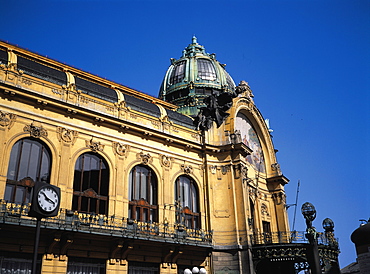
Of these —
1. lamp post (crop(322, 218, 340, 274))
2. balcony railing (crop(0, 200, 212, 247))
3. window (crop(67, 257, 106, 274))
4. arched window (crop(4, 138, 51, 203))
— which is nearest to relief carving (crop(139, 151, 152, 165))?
balcony railing (crop(0, 200, 212, 247))

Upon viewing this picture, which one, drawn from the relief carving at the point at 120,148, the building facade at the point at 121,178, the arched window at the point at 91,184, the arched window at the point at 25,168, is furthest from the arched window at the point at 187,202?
the arched window at the point at 25,168

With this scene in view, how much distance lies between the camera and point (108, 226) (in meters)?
21.1

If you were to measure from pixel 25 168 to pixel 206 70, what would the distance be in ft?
74.2

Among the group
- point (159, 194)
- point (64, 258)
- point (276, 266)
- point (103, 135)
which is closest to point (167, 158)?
point (159, 194)

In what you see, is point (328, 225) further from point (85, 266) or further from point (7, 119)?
point (7, 119)

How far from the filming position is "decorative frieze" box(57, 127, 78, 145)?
22.4 metres

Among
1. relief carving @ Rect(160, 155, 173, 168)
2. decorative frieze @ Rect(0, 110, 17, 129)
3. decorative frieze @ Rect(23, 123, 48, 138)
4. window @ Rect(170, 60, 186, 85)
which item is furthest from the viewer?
window @ Rect(170, 60, 186, 85)

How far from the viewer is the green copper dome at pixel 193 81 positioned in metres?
36.4

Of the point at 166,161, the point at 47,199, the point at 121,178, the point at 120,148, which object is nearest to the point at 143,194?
the point at 121,178

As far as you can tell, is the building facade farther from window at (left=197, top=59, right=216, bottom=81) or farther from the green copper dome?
window at (left=197, top=59, right=216, bottom=81)

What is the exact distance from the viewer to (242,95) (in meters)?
32.4

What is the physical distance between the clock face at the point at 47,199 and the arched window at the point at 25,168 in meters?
6.64

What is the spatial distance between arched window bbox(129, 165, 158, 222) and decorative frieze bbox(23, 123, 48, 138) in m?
6.05

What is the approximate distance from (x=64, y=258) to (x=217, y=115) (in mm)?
15634
